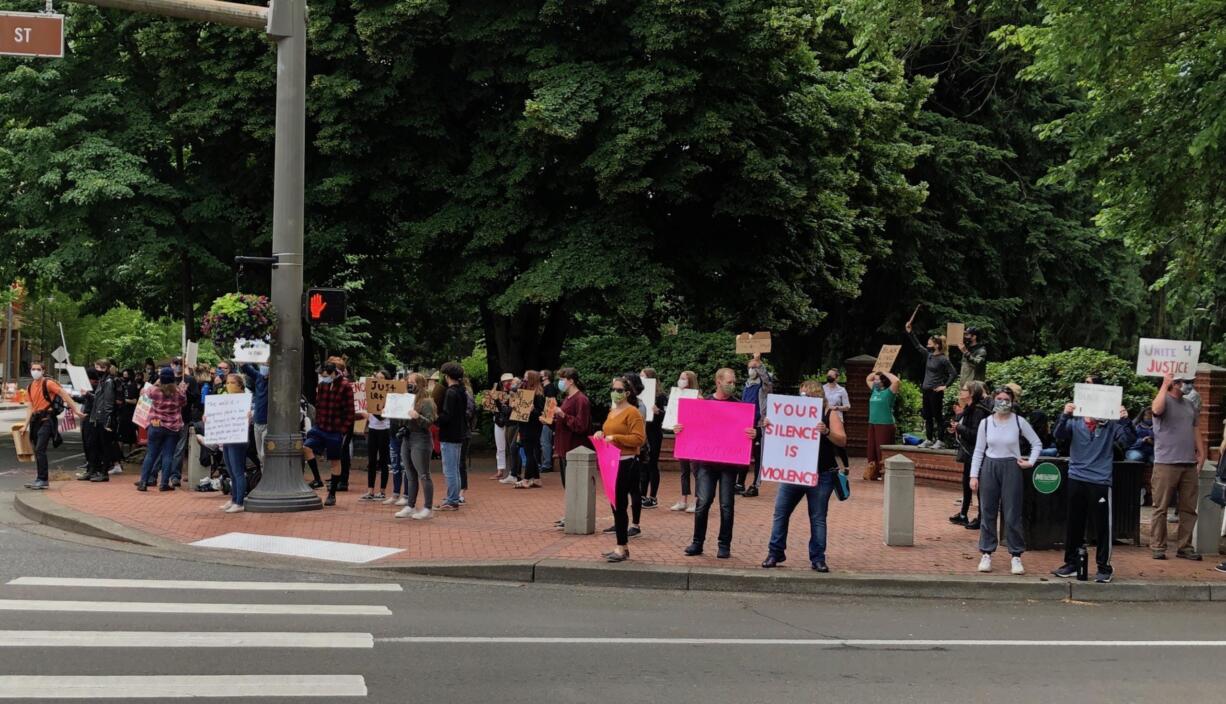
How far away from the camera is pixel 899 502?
12578 mm

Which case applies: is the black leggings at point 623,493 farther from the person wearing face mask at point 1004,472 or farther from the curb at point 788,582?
the person wearing face mask at point 1004,472

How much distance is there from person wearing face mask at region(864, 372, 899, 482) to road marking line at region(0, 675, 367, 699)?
14.1 metres

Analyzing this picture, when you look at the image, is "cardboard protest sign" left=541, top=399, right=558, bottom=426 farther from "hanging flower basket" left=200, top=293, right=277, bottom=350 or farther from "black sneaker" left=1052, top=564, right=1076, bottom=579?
"black sneaker" left=1052, top=564, right=1076, bottom=579

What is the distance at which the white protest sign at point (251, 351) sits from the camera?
13.8 meters

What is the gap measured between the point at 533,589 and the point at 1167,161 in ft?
32.4

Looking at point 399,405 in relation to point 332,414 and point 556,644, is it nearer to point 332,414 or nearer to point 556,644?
point 332,414

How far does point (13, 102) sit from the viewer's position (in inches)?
898

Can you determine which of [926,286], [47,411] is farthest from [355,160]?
[926,286]

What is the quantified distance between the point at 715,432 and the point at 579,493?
207 centimetres

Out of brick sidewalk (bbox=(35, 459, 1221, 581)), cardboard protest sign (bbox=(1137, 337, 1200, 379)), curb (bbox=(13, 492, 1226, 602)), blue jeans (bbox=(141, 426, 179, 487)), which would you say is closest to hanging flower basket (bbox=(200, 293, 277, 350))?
brick sidewalk (bbox=(35, 459, 1221, 581))

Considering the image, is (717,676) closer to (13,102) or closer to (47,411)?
(47,411)

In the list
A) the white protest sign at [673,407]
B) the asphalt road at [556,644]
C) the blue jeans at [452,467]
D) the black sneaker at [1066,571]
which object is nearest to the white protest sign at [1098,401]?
the black sneaker at [1066,571]

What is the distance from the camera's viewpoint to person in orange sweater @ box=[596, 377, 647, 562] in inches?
447

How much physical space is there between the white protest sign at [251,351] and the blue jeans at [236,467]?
1.11 m
